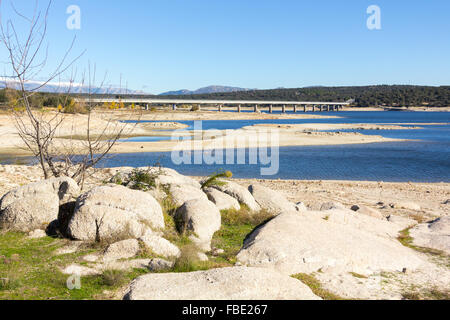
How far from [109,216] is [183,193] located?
2801mm

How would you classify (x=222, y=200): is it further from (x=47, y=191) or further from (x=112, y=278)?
(x=112, y=278)

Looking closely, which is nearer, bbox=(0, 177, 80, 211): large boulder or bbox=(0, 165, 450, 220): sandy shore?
bbox=(0, 177, 80, 211): large boulder

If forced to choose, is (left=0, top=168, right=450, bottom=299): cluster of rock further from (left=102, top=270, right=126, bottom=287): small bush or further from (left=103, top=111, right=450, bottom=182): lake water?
(left=103, top=111, right=450, bottom=182): lake water

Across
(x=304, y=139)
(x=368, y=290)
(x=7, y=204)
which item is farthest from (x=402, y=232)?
(x=304, y=139)

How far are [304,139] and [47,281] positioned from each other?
41259 mm

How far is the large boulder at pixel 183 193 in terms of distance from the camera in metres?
10.0

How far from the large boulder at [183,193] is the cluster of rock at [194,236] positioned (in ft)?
0.16

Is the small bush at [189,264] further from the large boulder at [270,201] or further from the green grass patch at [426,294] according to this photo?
the large boulder at [270,201]

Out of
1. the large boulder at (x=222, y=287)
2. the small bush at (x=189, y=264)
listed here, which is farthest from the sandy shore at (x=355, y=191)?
the large boulder at (x=222, y=287)

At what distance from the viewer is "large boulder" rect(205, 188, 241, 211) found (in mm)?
10786

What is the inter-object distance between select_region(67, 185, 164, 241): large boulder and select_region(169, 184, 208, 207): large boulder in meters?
1.83

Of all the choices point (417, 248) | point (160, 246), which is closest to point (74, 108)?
point (160, 246)

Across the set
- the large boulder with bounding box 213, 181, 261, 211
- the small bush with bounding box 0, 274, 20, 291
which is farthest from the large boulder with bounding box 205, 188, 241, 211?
the small bush with bounding box 0, 274, 20, 291
